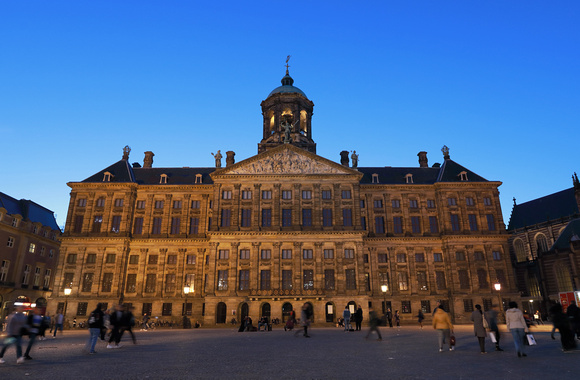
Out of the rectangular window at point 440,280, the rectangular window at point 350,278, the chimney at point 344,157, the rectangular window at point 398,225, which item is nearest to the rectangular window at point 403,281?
the rectangular window at point 440,280

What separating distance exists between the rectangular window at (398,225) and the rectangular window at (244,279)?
22.2 m

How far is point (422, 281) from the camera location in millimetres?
53156

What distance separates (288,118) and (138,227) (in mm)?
27866

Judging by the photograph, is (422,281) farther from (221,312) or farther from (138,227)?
(138,227)

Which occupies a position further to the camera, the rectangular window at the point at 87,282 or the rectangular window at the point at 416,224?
the rectangular window at the point at 416,224

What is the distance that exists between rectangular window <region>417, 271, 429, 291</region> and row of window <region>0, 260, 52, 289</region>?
187ft

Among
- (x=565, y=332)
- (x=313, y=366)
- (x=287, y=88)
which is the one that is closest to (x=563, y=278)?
(x=287, y=88)

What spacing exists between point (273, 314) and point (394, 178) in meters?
28.5

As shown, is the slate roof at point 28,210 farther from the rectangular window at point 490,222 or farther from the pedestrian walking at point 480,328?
the rectangular window at point 490,222

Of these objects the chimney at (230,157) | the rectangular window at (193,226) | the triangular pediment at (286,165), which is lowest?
the rectangular window at (193,226)

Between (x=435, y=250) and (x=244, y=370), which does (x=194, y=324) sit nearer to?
(x=435, y=250)

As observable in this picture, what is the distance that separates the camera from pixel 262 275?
4828 cm

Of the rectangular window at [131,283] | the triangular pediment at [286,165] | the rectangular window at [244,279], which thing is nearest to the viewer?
the rectangular window at [244,279]

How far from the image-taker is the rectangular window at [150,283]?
52000 mm
